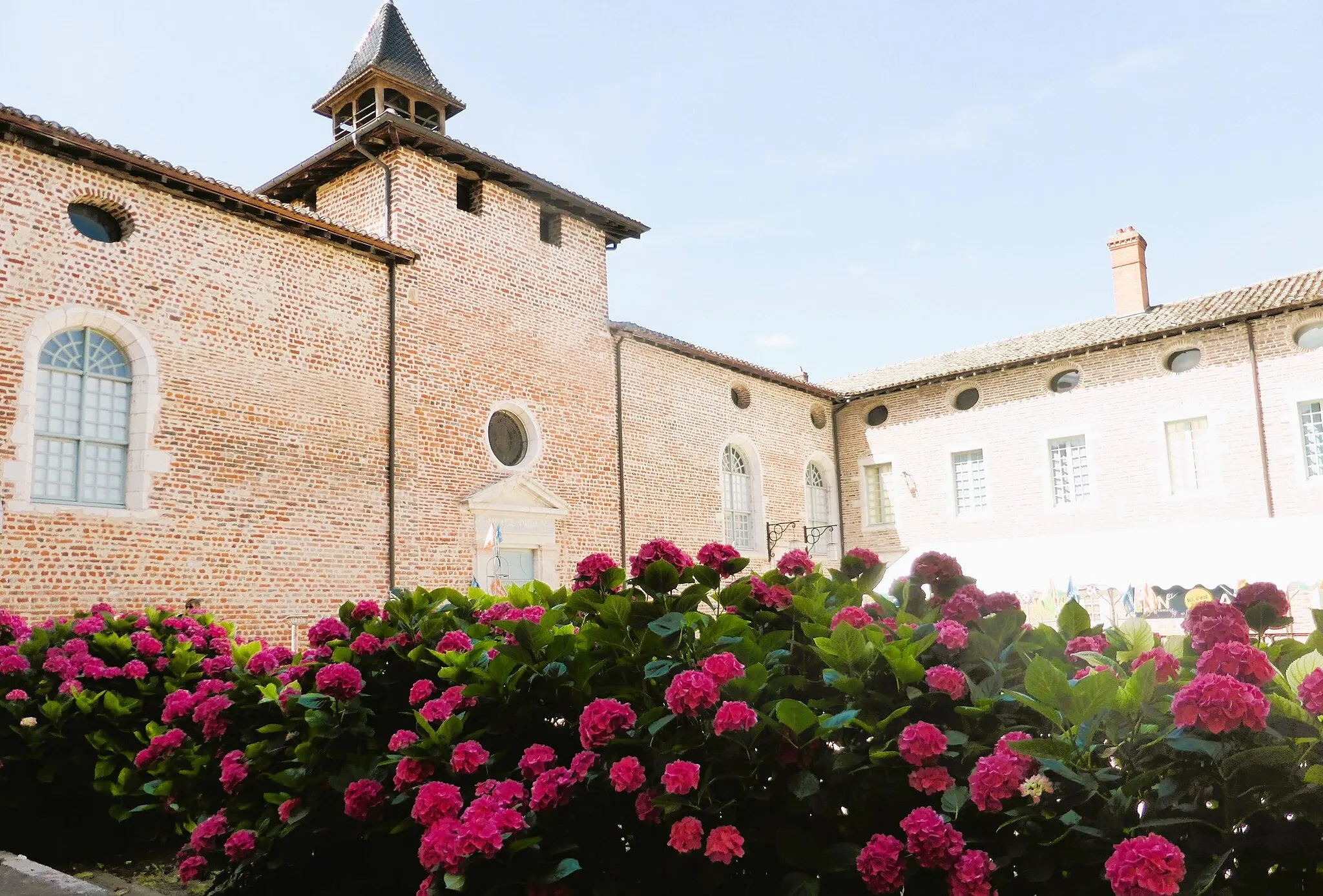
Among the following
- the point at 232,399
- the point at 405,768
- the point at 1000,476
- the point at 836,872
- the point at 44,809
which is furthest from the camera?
the point at 1000,476

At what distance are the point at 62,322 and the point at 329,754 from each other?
933cm

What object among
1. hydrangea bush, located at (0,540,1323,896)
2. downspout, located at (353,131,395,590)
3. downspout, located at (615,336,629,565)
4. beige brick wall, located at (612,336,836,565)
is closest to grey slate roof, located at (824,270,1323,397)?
beige brick wall, located at (612,336,836,565)

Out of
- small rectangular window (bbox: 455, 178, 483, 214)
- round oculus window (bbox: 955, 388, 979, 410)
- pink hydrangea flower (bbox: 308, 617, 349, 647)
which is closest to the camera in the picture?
pink hydrangea flower (bbox: 308, 617, 349, 647)

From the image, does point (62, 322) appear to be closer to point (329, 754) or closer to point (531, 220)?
point (531, 220)

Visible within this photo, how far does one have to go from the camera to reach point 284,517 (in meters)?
12.1

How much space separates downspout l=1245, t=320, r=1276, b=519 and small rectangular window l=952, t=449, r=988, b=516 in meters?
5.32

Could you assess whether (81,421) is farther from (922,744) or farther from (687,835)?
(922,744)

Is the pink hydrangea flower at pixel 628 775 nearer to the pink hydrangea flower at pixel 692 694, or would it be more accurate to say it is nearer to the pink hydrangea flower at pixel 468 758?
the pink hydrangea flower at pixel 692 694

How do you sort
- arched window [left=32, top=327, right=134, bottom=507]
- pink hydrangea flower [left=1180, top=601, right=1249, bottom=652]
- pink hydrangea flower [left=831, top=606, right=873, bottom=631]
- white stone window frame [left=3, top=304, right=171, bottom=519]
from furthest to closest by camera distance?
arched window [left=32, top=327, right=134, bottom=507] < white stone window frame [left=3, top=304, right=171, bottom=519] < pink hydrangea flower [left=831, top=606, right=873, bottom=631] < pink hydrangea flower [left=1180, top=601, right=1249, bottom=652]

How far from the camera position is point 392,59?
16609mm

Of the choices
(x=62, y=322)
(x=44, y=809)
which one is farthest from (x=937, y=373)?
(x=44, y=809)

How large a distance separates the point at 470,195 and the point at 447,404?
4025 millimetres

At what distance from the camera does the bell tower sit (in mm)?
16125

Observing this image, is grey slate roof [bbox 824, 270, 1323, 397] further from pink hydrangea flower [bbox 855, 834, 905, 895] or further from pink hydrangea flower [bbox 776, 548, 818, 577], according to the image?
pink hydrangea flower [bbox 855, 834, 905, 895]
